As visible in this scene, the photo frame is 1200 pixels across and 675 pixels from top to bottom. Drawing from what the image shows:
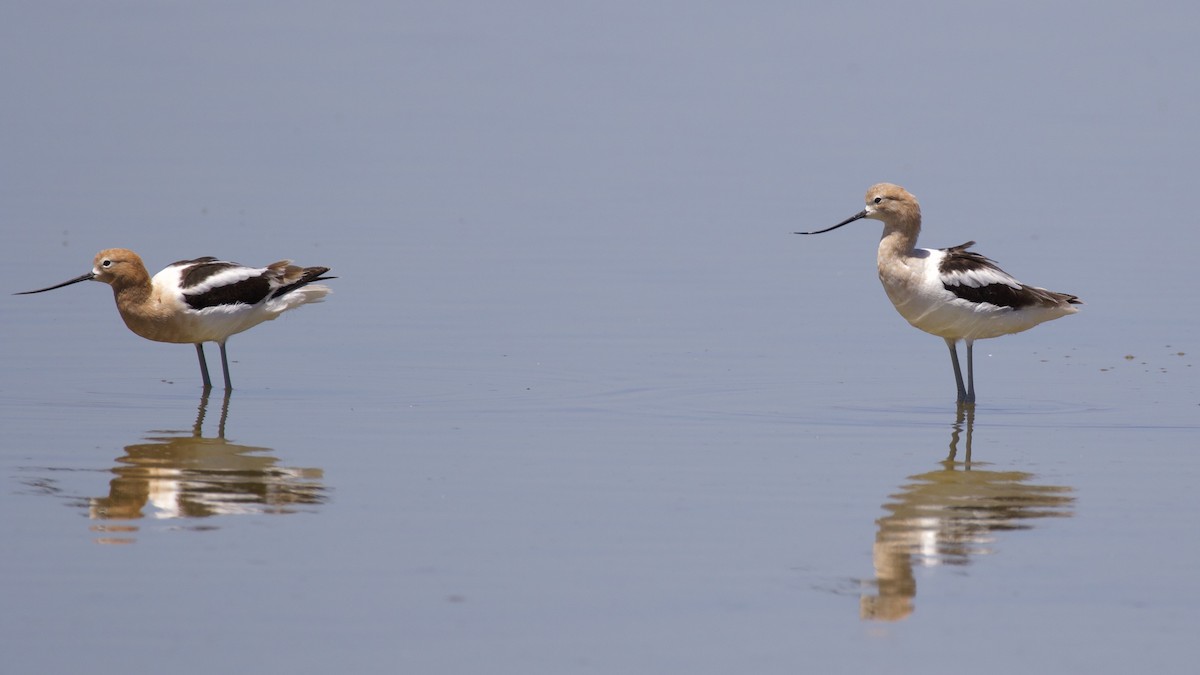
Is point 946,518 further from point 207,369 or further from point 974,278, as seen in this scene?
point 207,369

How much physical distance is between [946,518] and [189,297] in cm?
519

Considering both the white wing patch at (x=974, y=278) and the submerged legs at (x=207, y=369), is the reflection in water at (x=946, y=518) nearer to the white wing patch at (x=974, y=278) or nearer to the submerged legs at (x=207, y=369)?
the white wing patch at (x=974, y=278)

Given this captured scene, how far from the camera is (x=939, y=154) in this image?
22.4m

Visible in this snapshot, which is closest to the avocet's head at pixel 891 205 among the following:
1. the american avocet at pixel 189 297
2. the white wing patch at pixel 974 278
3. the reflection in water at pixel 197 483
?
the white wing patch at pixel 974 278

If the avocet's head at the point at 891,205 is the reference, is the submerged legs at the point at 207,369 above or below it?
below

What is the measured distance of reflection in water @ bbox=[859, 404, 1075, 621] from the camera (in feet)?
22.4

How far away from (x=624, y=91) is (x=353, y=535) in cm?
2136

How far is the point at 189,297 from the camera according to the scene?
11.1m

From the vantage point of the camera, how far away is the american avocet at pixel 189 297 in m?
11.1

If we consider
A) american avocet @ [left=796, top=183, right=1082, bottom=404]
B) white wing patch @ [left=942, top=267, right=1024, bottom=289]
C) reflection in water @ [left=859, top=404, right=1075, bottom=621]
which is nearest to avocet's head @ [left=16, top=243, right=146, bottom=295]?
american avocet @ [left=796, top=183, right=1082, bottom=404]

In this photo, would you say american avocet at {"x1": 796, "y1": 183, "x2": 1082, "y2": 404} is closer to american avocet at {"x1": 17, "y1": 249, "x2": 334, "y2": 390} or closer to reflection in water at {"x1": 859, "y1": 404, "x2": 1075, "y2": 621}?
reflection in water at {"x1": 859, "y1": 404, "x2": 1075, "y2": 621}

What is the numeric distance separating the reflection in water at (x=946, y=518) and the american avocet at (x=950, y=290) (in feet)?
6.00

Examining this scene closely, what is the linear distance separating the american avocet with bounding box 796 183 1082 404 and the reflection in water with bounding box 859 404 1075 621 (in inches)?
72.0

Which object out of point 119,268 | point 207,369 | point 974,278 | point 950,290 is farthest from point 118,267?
point 974,278
